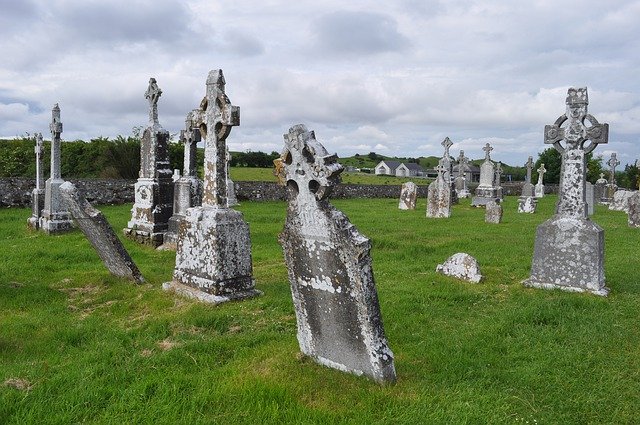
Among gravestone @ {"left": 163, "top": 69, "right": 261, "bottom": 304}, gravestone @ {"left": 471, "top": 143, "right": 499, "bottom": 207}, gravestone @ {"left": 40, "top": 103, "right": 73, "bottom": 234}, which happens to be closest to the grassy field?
gravestone @ {"left": 163, "top": 69, "right": 261, "bottom": 304}

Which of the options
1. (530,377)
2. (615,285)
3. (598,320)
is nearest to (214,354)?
(530,377)

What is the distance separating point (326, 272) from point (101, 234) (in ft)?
16.6

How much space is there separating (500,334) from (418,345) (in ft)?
3.88

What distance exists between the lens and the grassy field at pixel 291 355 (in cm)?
411

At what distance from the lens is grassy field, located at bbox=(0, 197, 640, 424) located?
4.11 metres

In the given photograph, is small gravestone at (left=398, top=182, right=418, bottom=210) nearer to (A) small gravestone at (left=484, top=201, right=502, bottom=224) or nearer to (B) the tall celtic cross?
(A) small gravestone at (left=484, top=201, right=502, bottom=224)

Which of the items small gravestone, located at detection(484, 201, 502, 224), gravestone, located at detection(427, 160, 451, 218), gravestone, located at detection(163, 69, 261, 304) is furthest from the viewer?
gravestone, located at detection(427, 160, 451, 218)

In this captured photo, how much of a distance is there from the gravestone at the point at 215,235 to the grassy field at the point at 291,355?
339 mm

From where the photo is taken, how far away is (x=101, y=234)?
831 cm

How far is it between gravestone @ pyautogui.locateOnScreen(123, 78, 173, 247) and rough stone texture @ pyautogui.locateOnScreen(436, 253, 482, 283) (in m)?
8.01

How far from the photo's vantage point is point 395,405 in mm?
4145

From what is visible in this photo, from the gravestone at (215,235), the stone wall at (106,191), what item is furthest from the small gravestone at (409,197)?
the gravestone at (215,235)

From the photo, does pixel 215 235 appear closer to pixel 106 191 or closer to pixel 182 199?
pixel 182 199

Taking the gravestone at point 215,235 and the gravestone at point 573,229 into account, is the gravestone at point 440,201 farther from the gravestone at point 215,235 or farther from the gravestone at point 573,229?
the gravestone at point 215,235
